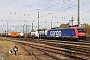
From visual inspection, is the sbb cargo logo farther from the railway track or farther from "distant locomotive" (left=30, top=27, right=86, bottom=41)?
the railway track

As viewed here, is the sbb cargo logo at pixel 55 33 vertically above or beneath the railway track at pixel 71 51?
above

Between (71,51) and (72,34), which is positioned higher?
(72,34)

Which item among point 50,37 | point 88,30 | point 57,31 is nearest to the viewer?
point 57,31

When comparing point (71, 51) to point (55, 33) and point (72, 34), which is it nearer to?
point (72, 34)

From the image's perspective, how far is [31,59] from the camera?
15.6m

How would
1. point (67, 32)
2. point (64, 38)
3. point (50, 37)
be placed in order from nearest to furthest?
point (67, 32) → point (64, 38) → point (50, 37)

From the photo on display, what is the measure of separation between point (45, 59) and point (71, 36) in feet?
84.8

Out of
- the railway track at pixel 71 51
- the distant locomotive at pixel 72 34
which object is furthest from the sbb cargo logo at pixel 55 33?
the railway track at pixel 71 51

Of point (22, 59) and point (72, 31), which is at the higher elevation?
point (72, 31)

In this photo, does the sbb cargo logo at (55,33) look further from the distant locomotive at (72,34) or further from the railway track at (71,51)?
the railway track at (71,51)

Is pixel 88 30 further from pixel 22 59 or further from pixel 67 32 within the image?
pixel 22 59

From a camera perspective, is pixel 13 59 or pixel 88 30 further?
pixel 88 30

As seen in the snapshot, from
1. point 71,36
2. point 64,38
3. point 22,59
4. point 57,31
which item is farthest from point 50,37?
point 22,59

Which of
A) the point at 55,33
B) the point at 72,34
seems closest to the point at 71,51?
the point at 72,34
